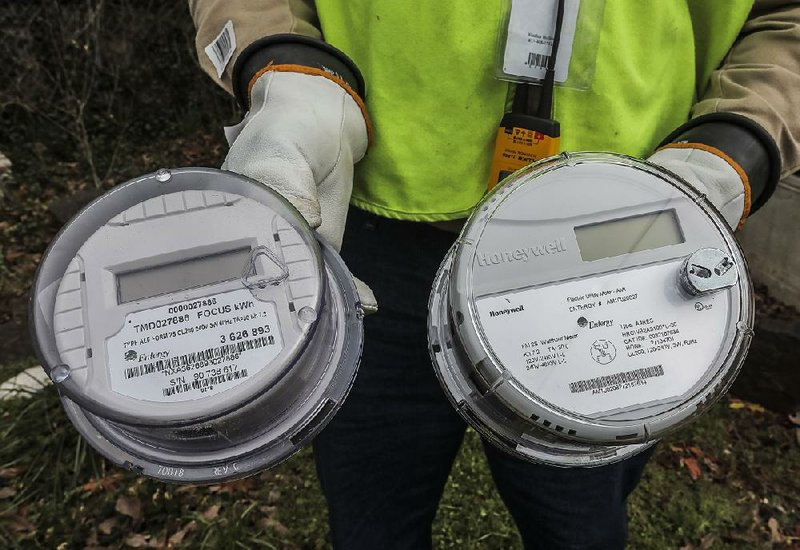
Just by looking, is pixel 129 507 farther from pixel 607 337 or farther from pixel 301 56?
pixel 607 337

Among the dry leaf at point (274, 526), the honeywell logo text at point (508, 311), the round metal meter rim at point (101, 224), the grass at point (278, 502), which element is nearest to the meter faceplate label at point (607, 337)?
the honeywell logo text at point (508, 311)

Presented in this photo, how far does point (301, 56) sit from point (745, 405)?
281 cm

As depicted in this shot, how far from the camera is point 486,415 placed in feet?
3.81

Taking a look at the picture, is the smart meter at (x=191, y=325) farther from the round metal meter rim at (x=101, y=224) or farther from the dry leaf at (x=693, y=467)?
the dry leaf at (x=693, y=467)

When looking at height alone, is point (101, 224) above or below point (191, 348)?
above

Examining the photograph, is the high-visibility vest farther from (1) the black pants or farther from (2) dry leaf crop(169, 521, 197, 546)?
(2) dry leaf crop(169, 521, 197, 546)

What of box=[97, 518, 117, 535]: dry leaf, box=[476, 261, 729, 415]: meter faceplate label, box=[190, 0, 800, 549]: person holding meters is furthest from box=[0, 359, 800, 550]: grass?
box=[476, 261, 729, 415]: meter faceplate label

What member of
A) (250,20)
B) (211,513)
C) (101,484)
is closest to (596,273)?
(250,20)

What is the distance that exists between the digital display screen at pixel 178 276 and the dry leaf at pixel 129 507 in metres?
1.82

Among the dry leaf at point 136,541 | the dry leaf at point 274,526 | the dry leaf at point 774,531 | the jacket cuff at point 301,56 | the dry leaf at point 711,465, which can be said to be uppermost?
the jacket cuff at point 301,56

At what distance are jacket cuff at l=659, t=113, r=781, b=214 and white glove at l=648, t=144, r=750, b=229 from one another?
19mm

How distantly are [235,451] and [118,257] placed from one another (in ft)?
1.23

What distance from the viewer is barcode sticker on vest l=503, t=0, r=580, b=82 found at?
3.97ft

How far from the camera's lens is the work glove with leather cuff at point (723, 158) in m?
1.22
